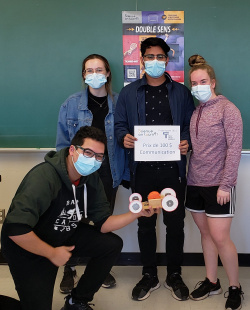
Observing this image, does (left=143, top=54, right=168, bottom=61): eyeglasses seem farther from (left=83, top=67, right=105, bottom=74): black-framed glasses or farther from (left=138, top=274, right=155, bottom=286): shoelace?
(left=138, top=274, right=155, bottom=286): shoelace

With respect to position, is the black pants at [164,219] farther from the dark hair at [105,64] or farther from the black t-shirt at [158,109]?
the dark hair at [105,64]

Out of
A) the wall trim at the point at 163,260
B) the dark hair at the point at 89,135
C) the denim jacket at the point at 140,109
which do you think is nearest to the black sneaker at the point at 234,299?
the wall trim at the point at 163,260

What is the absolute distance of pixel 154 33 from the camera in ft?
9.50

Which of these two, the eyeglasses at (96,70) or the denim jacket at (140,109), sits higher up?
the eyeglasses at (96,70)

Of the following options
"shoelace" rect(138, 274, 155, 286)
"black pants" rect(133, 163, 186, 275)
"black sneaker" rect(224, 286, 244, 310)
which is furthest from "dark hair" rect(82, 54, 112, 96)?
"black sneaker" rect(224, 286, 244, 310)

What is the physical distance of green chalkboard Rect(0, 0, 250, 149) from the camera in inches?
112

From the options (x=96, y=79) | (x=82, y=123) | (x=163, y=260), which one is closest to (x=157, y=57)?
(x=96, y=79)

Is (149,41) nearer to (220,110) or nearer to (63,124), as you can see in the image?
(220,110)

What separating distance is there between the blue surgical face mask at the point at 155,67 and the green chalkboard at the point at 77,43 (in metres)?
0.46

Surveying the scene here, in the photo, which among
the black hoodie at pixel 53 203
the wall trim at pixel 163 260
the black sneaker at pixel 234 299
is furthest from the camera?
the wall trim at pixel 163 260

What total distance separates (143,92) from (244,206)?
4.61 ft

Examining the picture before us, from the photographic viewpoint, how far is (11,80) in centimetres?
297

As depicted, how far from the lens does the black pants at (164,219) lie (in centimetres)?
258

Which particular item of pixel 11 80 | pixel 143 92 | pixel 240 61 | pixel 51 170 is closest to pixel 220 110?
pixel 143 92
